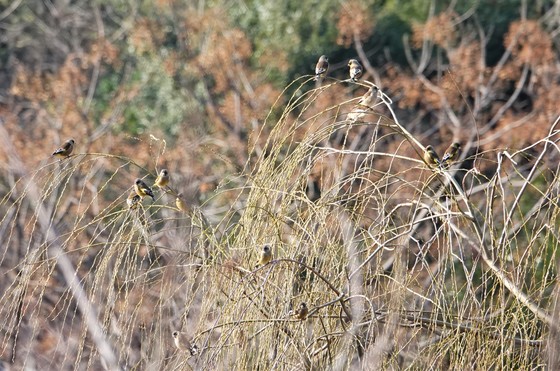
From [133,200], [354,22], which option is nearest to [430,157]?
Result: [133,200]

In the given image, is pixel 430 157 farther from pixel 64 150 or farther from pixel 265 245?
pixel 64 150

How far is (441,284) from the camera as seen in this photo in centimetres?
296

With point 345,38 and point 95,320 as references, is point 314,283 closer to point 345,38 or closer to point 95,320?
point 95,320

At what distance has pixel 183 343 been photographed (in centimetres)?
318

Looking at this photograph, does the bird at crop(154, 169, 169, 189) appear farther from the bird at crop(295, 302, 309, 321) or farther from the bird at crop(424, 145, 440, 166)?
the bird at crop(424, 145, 440, 166)

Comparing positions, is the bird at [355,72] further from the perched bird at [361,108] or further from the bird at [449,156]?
the bird at [449,156]

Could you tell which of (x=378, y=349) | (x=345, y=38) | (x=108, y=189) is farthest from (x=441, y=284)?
(x=345, y=38)

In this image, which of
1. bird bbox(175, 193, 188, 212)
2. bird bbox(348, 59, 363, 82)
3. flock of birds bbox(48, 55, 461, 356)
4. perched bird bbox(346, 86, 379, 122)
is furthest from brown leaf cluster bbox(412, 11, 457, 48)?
bird bbox(175, 193, 188, 212)

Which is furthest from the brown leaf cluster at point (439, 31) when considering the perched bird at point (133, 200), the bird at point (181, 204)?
the perched bird at point (133, 200)

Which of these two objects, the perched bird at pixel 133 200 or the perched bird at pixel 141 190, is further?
the perched bird at pixel 141 190

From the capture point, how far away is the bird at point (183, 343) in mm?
3059

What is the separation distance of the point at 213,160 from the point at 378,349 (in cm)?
668

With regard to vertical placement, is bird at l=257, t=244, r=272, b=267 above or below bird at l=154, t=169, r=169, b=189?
below

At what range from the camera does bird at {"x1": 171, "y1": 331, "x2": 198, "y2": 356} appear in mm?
3059
